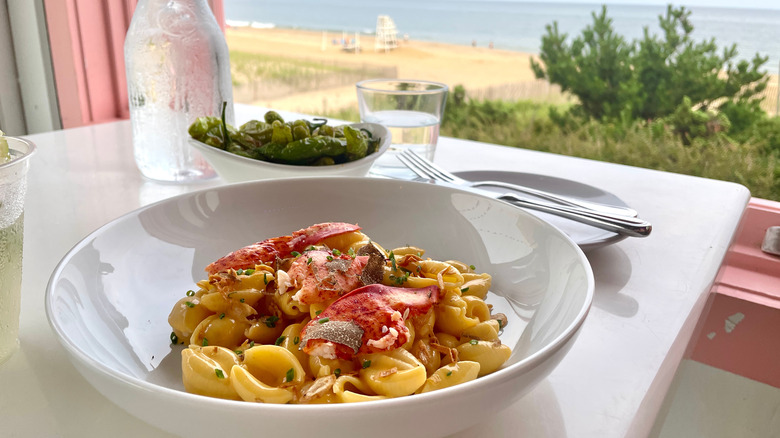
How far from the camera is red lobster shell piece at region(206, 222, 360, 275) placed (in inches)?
24.5

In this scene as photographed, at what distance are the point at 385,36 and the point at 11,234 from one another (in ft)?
49.2

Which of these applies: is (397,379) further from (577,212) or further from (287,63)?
(287,63)

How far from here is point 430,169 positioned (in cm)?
102

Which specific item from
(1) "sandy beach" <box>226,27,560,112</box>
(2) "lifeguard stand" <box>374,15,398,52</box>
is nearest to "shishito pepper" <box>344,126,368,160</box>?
(1) "sandy beach" <box>226,27,560,112</box>

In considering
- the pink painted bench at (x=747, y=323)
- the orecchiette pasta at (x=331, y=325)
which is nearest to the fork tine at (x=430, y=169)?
the orecchiette pasta at (x=331, y=325)

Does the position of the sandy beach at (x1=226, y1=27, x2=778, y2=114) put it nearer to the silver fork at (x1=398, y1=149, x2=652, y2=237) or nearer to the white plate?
the white plate

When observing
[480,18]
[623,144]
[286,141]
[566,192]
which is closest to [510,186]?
[566,192]

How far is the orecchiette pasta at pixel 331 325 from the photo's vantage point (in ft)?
1.48

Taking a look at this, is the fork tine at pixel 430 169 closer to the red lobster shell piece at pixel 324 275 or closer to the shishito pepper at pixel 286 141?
the shishito pepper at pixel 286 141

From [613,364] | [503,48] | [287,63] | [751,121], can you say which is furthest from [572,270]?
[503,48]

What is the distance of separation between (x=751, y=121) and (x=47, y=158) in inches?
201

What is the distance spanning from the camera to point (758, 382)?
1521 millimetres

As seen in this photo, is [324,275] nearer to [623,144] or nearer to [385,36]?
[623,144]

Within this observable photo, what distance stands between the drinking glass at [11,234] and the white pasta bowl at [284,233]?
4 cm
